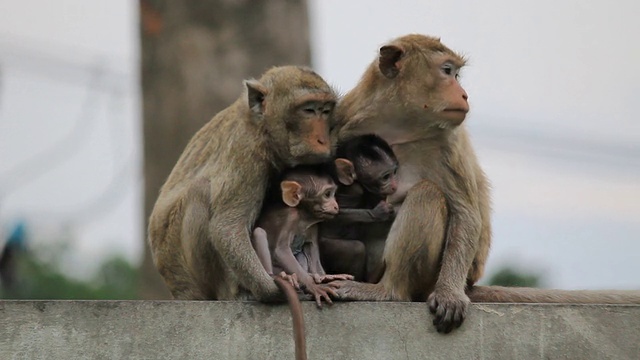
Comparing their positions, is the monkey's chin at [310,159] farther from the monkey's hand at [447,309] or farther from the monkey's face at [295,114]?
the monkey's hand at [447,309]

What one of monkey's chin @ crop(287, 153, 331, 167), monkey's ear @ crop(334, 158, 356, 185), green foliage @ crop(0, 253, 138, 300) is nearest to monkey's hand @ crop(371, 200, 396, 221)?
monkey's ear @ crop(334, 158, 356, 185)

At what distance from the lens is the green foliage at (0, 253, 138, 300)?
73.7 feet

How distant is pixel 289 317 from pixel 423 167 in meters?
1.29

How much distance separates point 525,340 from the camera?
709 centimetres

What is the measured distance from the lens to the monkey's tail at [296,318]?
21.7ft

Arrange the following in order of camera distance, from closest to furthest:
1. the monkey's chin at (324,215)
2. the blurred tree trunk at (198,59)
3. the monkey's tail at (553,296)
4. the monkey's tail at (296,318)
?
the monkey's tail at (296,318) < the monkey's chin at (324,215) < the monkey's tail at (553,296) < the blurred tree trunk at (198,59)

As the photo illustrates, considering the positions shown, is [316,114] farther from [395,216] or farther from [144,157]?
[144,157]

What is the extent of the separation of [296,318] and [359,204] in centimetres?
125

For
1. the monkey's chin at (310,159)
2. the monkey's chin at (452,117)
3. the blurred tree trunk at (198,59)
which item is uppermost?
the blurred tree trunk at (198,59)

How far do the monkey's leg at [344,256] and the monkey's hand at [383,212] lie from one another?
0.27 meters

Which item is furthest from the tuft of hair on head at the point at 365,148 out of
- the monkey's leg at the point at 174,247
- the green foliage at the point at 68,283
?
the green foliage at the point at 68,283

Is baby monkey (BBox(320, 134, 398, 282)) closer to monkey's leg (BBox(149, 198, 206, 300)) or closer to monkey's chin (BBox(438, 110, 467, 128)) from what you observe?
monkey's chin (BBox(438, 110, 467, 128))

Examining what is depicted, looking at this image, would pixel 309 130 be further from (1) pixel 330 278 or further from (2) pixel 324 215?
(1) pixel 330 278

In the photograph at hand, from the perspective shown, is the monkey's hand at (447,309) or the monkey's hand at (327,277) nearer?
the monkey's hand at (447,309)
